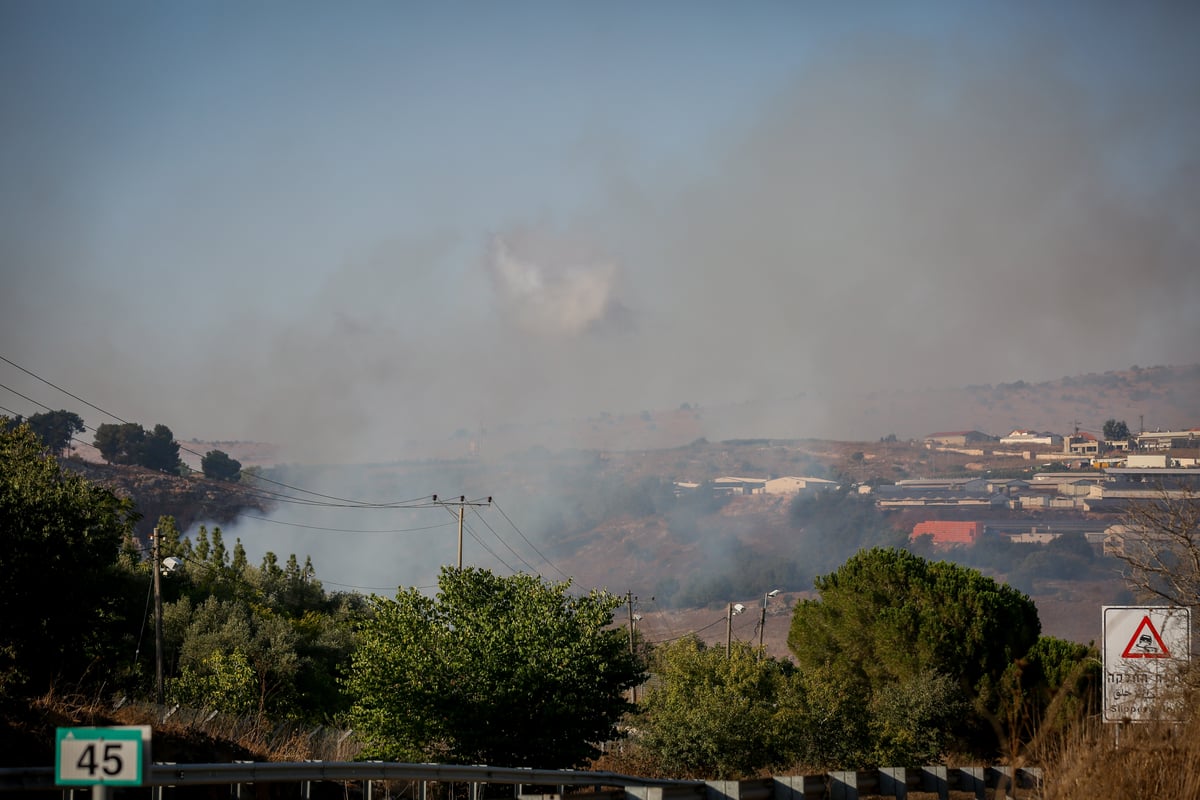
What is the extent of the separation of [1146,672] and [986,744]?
33709 mm

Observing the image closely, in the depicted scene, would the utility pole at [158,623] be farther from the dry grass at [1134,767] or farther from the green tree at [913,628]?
the dry grass at [1134,767]

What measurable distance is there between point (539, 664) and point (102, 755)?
2258 cm

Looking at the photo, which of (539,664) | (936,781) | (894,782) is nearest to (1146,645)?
(894,782)

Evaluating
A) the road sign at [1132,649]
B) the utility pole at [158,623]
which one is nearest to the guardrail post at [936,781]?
the road sign at [1132,649]

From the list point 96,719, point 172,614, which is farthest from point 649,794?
point 172,614

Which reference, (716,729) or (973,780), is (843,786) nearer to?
(973,780)

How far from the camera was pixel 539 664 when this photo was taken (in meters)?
28.9

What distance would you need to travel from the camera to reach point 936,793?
16.7 metres

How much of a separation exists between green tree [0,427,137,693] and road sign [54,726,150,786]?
28.1 meters

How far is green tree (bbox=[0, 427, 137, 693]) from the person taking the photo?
109 ft

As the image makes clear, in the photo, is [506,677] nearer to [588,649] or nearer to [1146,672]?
[588,649]

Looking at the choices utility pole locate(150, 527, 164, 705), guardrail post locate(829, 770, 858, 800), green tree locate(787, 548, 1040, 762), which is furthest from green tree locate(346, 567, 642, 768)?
green tree locate(787, 548, 1040, 762)

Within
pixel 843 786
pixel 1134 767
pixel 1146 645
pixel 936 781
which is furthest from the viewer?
pixel 936 781

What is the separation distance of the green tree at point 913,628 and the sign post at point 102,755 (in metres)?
40.1
